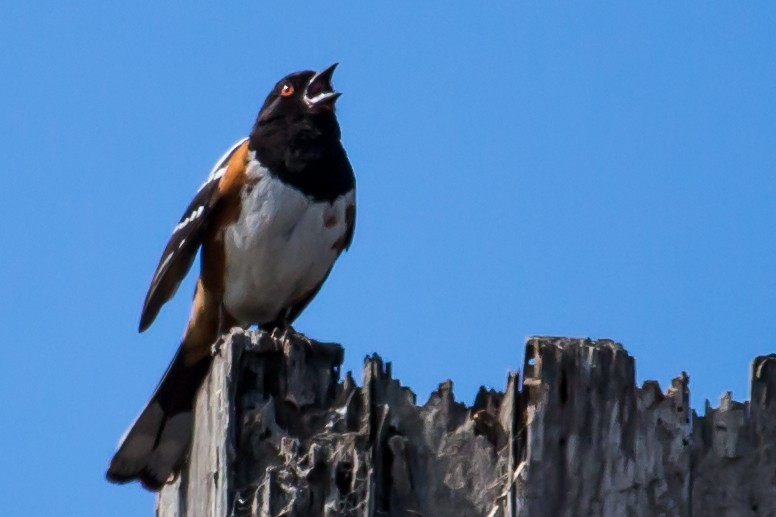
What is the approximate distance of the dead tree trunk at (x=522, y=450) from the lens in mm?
3193

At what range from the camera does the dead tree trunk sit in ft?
10.5

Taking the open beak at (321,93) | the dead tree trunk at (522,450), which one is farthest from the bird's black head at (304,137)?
the dead tree trunk at (522,450)

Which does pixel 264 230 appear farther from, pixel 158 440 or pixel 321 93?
pixel 158 440

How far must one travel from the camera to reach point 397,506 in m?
3.24

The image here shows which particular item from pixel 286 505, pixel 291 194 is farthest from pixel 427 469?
pixel 291 194

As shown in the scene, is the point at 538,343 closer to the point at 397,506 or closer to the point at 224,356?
the point at 397,506

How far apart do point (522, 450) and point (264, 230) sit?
2.99 m

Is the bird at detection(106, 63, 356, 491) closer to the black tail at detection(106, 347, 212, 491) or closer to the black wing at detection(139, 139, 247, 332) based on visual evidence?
the black wing at detection(139, 139, 247, 332)

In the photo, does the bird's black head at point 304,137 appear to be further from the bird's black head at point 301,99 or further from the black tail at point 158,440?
the black tail at point 158,440

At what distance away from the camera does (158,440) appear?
4.71 meters

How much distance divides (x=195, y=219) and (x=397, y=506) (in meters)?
3.19

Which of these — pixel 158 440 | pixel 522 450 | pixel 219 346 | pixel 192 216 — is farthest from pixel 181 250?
pixel 522 450

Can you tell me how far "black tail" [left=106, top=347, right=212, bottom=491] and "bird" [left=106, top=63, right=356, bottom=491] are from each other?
463 millimetres

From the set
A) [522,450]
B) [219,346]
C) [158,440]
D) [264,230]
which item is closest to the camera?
[522,450]
